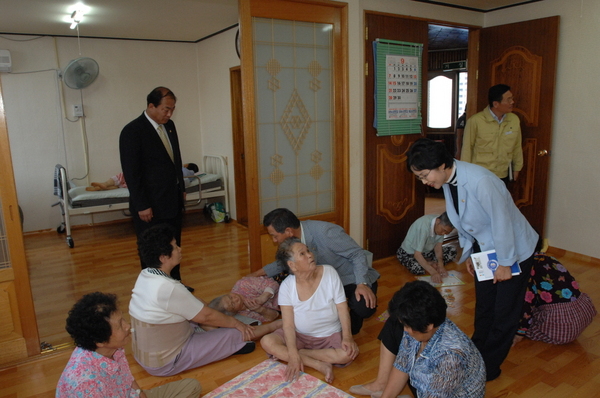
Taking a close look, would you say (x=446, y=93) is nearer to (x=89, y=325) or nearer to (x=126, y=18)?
(x=126, y=18)

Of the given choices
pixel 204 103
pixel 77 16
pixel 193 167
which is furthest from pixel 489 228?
pixel 204 103

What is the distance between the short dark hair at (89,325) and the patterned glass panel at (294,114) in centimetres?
204

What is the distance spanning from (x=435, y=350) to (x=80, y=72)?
5.29m

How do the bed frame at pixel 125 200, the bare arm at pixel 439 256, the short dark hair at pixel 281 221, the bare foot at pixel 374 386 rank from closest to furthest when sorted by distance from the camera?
the bare foot at pixel 374 386, the short dark hair at pixel 281 221, the bare arm at pixel 439 256, the bed frame at pixel 125 200

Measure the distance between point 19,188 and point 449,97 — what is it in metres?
6.38

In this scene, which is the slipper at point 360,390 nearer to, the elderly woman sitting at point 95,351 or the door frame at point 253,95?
the elderly woman sitting at point 95,351

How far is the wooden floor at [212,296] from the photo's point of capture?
7.89 feet

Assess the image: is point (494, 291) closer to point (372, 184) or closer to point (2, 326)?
point (372, 184)

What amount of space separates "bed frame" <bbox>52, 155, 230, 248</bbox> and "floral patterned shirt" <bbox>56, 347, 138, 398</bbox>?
3934 millimetres

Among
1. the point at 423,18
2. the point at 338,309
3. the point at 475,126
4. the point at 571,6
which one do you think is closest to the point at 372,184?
Result: the point at 475,126

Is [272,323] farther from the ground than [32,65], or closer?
closer

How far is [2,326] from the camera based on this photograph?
263 centimetres

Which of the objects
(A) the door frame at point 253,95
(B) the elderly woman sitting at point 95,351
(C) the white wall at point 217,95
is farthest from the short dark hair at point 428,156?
(C) the white wall at point 217,95

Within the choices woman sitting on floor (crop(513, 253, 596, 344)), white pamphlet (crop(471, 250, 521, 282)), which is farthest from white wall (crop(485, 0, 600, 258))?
white pamphlet (crop(471, 250, 521, 282))
